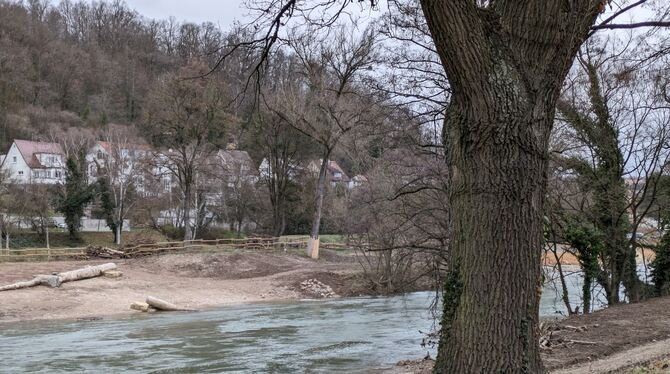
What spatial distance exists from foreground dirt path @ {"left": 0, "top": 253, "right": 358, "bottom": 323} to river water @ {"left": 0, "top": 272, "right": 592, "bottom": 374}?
297 centimetres

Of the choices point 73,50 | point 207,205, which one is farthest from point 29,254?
point 73,50

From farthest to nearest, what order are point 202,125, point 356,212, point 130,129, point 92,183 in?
1. point 130,129
2. point 92,183
3. point 202,125
4. point 356,212

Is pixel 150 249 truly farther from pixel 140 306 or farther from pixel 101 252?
pixel 140 306

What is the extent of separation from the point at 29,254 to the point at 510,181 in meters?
37.2

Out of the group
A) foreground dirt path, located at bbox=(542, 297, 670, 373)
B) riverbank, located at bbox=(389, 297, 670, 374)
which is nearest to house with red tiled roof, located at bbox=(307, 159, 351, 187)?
foreground dirt path, located at bbox=(542, 297, 670, 373)

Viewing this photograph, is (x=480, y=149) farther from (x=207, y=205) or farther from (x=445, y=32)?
(x=207, y=205)

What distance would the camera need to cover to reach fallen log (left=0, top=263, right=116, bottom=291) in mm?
28228

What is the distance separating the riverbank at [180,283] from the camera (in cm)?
2641

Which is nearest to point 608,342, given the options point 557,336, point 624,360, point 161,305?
point 557,336

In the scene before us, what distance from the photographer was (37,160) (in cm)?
6169

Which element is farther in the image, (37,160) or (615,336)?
(37,160)

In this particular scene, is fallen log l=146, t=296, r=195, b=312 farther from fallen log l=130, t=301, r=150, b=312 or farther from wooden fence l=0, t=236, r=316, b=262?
wooden fence l=0, t=236, r=316, b=262

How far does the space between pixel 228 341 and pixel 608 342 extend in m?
10.7

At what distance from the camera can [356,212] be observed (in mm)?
35500
